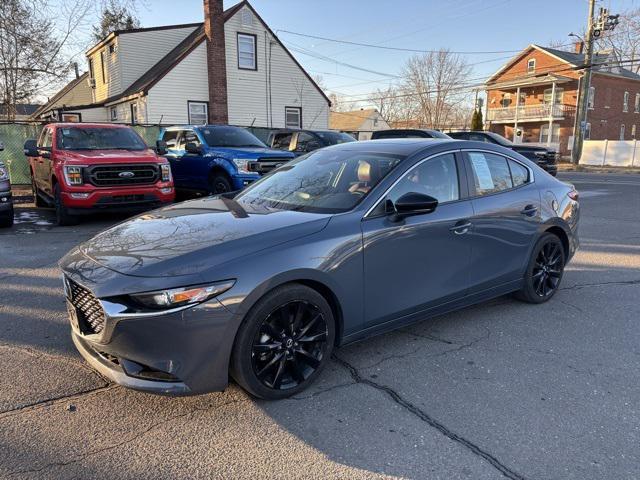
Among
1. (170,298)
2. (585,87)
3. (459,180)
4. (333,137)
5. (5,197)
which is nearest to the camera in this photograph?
(170,298)

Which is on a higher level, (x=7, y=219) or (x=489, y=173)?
(x=489, y=173)

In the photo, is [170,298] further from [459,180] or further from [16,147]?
[16,147]

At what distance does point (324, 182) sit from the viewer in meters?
4.02

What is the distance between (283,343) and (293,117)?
76.6ft

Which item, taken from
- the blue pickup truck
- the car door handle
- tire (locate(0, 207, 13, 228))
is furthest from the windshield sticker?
tire (locate(0, 207, 13, 228))

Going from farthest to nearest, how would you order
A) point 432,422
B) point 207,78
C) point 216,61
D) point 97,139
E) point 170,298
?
point 207,78 < point 216,61 < point 97,139 < point 432,422 < point 170,298

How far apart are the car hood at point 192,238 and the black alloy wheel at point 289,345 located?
0.48 meters

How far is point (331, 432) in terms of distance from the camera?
281 cm

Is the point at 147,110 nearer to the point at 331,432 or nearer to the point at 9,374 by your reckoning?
the point at 9,374

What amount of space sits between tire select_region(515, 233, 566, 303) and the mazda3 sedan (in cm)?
2

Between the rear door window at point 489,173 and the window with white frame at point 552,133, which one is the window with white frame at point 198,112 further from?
the window with white frame at point 552,133

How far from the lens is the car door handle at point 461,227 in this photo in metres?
3.94

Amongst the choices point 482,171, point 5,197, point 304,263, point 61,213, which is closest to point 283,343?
point 304,263

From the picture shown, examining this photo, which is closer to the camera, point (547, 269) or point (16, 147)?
point (547, 269)
